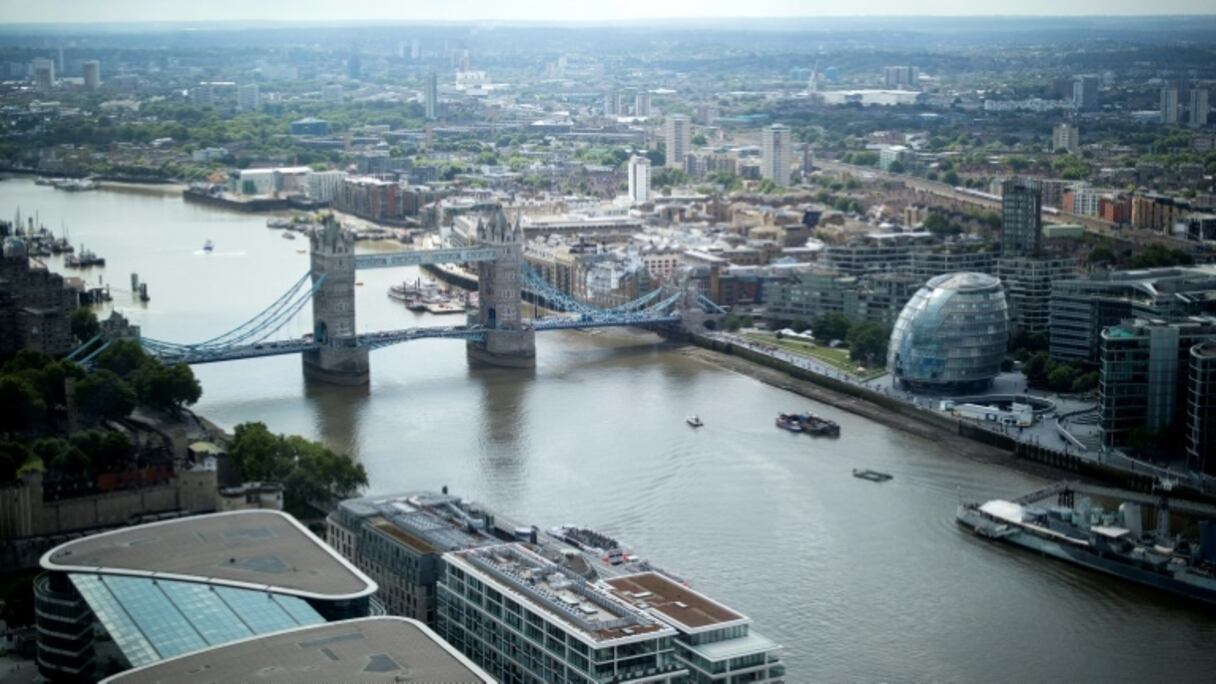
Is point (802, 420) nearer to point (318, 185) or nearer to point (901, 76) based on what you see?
point (318, 185)

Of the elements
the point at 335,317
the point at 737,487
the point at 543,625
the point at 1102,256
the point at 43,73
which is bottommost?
the point at 737,487

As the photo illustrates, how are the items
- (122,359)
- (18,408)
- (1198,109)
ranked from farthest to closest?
(1198,109), (122,359), (18,408)

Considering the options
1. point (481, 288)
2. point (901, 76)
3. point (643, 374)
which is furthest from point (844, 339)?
point (901, 76)

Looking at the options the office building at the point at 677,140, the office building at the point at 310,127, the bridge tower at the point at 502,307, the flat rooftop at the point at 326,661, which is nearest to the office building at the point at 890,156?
the office building at the point at 677,140

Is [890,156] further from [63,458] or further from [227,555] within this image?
[227,555]

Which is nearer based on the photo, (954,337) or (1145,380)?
(1145,380)

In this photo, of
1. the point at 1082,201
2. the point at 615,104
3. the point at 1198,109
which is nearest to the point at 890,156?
the point at 1198,109

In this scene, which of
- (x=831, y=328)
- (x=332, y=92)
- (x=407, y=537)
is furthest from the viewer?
(x=332, y=92)
